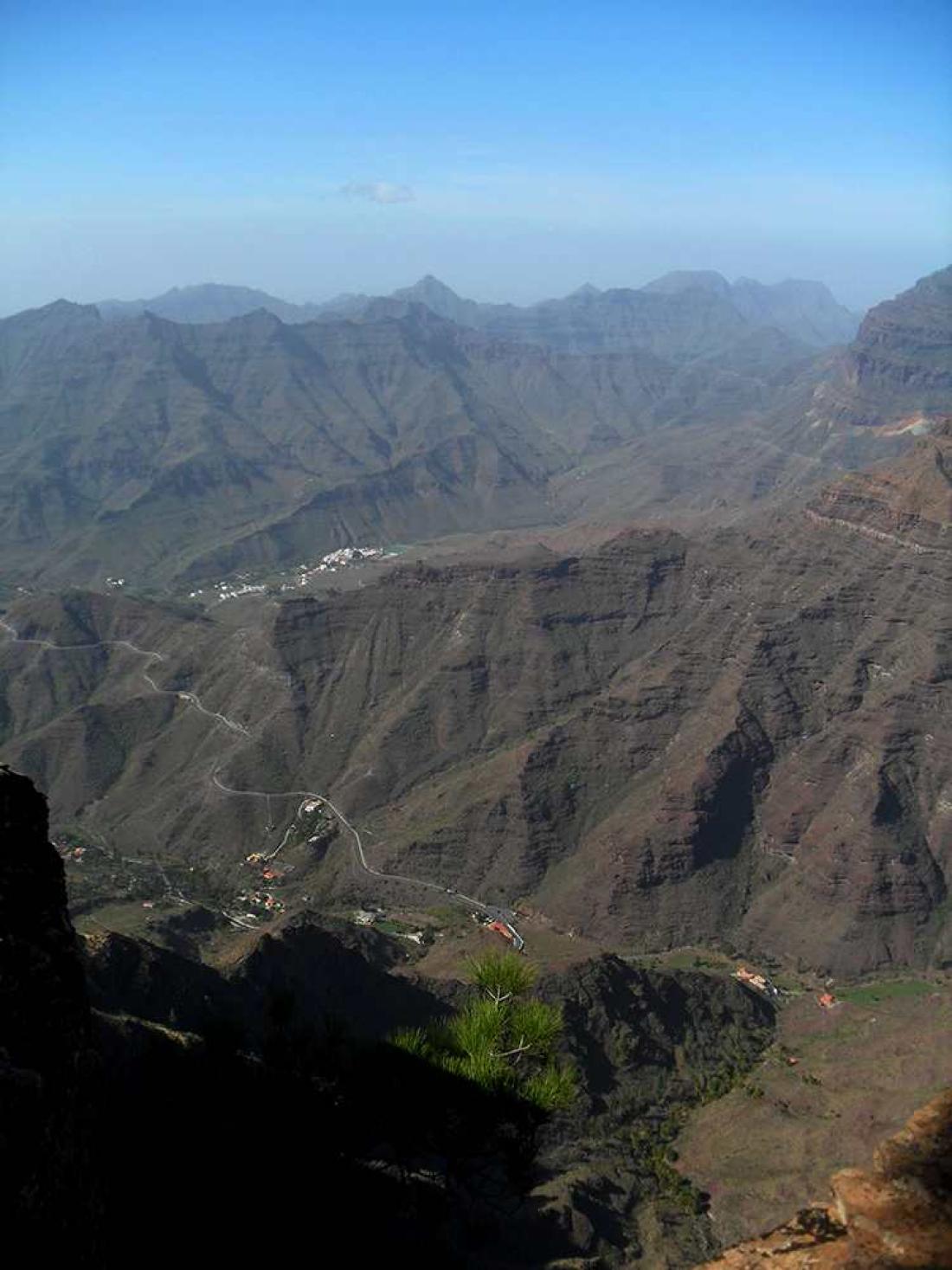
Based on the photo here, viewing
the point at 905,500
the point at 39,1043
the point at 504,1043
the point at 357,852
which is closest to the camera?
the point at 39,1043

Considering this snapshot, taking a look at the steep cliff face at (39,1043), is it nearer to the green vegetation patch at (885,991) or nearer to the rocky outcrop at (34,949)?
the rocky outcrop at (34,949)

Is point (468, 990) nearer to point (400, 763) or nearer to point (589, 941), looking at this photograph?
point (589, 941)

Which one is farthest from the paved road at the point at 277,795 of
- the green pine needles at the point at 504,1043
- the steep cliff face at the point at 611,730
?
the green pine needles at the point at 504,1043

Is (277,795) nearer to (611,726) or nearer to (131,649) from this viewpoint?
(611,726)

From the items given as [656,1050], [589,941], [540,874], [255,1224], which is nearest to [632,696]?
[540,874]

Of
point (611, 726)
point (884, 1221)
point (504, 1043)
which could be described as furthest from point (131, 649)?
point (884, 1221)

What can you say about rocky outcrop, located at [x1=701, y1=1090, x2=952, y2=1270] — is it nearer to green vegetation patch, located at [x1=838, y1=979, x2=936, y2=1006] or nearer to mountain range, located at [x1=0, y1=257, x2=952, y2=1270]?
mountain range, located at [x1=0, y1=257, x2=952, y2=1270]

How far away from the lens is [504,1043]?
80.2 ft

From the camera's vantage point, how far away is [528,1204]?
45.9m

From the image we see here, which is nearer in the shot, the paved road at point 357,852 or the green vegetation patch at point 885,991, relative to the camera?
the green vegetation patch at point 885,991

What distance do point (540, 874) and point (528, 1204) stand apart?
54846mm

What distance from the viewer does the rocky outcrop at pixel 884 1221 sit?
42.5 ft

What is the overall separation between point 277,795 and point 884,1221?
104907 mm

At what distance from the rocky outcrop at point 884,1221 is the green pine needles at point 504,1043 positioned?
27.2 ft
